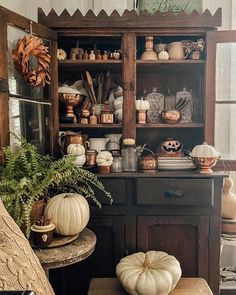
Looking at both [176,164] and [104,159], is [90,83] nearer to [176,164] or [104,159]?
[104,159]

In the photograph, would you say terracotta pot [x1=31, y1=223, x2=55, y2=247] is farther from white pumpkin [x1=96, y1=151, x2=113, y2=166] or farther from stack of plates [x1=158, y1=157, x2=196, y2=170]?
stack of plates [x1=158, y1=157, x2=196, y2=170]

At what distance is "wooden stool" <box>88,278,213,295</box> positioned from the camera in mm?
1617

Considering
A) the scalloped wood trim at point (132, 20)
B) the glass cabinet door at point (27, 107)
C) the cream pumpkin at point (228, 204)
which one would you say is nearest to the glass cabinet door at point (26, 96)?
the glass cabinet door at point (27, 107)

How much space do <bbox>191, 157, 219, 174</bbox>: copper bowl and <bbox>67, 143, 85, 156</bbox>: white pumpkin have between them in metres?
0.62

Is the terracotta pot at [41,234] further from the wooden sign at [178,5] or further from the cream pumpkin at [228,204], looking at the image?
the wooden sign at [178,5]

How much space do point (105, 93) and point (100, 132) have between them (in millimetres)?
268

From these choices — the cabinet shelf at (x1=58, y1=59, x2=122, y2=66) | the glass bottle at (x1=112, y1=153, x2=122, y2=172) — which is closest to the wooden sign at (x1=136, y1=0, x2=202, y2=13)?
the cabinet shelf at (x1=58, y1=59, x2=122, y2=66)

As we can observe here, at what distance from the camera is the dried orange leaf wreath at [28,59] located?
4.96 feet

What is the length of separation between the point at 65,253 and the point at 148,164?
741mm

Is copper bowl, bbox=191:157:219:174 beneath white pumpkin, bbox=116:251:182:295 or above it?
above

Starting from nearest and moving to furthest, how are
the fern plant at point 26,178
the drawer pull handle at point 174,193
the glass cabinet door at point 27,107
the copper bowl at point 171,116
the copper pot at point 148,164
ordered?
1. the fern plant at point 26,178
2. the glass cabinet door at point 27,107
3. the drawer pull handle at point 174,193
4. the copper pot at point 148,164
5. the copper bowl at point 171,116

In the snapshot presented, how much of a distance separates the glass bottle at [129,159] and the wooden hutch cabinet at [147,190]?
8 centimetres

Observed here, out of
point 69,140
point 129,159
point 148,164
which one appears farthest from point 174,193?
point 69,140

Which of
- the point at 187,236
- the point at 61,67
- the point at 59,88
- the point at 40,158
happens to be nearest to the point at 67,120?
the point at 59,88
